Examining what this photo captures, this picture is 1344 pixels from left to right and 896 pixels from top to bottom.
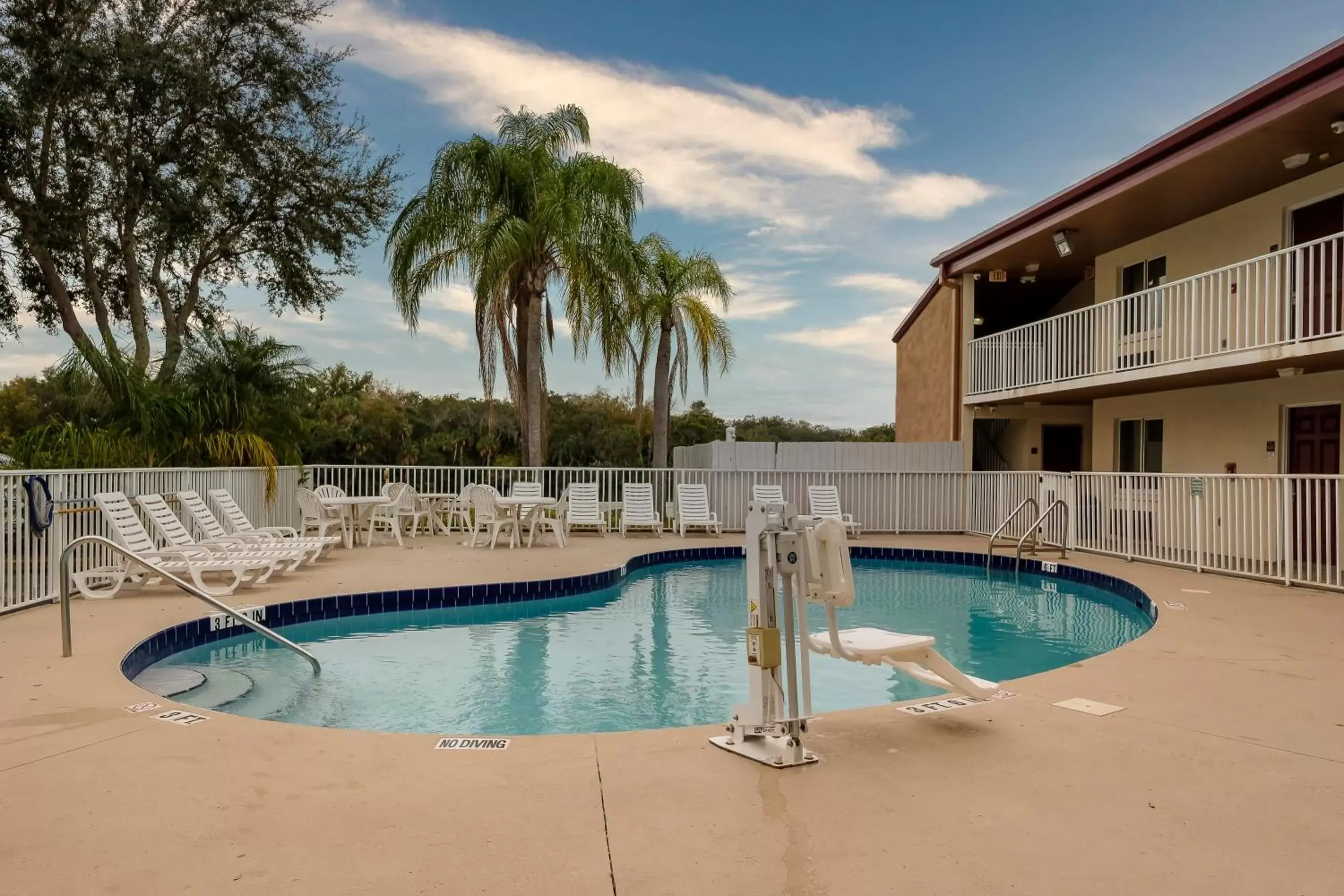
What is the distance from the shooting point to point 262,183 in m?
16.6

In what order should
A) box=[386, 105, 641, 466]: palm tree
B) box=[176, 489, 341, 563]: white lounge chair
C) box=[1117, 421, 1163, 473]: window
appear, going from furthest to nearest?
box=[386, 105, 641, 466]: palm tree, box=[1117, 421, 1163, 473]: window, box=[176, 489, 341, 563]: white lounge chair

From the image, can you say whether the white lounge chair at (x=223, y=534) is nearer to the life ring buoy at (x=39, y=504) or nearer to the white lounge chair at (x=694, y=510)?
the life ring buoy at (x=39, y=504)

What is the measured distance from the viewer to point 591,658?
6770mm

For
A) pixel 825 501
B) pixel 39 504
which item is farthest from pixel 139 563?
pixel 825 501

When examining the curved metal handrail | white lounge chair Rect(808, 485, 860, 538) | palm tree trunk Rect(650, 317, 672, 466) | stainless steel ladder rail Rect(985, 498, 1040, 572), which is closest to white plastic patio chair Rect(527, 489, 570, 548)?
white lounge chair Rect(808, 485, 860, 538)

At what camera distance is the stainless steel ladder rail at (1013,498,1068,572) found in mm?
11422

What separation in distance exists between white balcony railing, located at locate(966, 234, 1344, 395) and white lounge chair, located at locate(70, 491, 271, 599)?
35.8ft

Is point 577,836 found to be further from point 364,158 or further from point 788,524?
point 364,158

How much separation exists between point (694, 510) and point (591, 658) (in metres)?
8.39

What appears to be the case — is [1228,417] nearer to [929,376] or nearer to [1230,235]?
[1230,235]

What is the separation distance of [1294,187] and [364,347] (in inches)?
938

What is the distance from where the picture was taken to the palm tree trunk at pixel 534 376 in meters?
15.8

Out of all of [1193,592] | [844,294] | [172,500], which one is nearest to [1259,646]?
[1193,592]

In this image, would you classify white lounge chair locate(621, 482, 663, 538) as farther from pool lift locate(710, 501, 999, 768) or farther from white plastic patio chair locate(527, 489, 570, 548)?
pool lift locate(710, 501, 999, 768)
